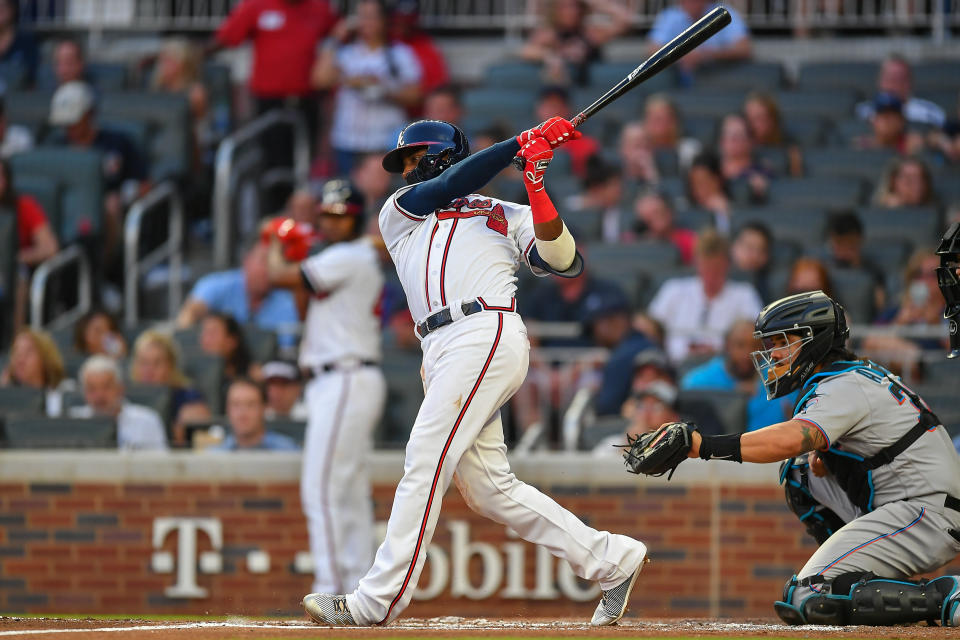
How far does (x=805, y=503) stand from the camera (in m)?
5.81

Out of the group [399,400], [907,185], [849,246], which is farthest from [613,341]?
[907,185]

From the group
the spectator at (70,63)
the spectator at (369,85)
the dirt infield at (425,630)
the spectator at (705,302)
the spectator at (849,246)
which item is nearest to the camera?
the dirt infield at (425,630)

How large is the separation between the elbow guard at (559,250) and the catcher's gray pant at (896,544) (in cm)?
146

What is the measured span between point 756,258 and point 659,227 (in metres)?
0.82

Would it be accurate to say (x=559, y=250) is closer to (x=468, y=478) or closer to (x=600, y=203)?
(x=468, y=478)

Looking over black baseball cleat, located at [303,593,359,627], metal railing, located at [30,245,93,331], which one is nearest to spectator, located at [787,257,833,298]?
black baseball cleat, located at [303,593,359,627]

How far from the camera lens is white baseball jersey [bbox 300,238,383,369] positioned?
25.1ft

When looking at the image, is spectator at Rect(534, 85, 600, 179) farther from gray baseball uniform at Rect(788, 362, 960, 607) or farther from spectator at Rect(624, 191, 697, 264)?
gray baseball uniform at Rect(788, 362, 960, 607)

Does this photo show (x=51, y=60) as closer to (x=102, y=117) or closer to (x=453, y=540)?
(x=102, y=117)

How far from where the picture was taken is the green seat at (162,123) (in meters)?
11.0

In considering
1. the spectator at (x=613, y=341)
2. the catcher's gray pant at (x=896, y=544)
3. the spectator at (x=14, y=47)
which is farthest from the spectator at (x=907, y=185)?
the spectator at (x=14, y=47)

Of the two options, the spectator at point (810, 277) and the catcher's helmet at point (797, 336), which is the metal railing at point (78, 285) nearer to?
the spectator at point (810, 277)

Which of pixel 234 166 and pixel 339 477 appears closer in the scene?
pixel 339 477

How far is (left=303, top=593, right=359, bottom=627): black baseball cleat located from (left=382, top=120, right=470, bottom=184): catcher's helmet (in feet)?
5.27
